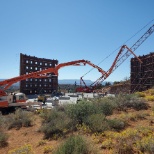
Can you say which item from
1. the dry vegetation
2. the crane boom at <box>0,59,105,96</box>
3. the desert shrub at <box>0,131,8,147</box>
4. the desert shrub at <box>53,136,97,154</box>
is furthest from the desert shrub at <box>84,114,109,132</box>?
the crane boom at <box>0,59,105,96</box>

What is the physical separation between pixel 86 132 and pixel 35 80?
152ft

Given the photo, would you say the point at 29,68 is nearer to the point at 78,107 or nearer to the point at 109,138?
the point at 78,107

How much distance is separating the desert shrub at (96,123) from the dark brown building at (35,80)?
4083 centimetres

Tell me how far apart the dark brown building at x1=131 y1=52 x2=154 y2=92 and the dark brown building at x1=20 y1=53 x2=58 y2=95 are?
734 inches

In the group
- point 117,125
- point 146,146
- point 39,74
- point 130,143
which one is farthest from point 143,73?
point 146,146

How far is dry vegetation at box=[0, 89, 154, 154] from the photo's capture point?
769 centimetres

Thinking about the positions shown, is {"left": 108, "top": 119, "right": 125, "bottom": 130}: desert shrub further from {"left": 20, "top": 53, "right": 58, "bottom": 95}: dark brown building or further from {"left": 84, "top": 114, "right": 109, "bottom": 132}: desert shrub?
{"left": 20, "top": 53, "right": 58, "bottom": 95}: dark brown building

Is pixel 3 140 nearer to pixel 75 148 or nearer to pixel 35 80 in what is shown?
pixel 75 148

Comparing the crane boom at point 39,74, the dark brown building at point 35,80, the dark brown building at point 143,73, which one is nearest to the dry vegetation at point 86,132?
the crane boom at point 39,74

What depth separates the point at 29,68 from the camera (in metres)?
53.8

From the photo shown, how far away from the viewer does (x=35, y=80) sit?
55312 mm

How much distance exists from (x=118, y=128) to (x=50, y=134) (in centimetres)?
341

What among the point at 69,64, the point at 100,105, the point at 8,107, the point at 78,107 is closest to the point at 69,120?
the point at 78,107

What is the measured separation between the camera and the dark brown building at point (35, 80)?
5262 cm
